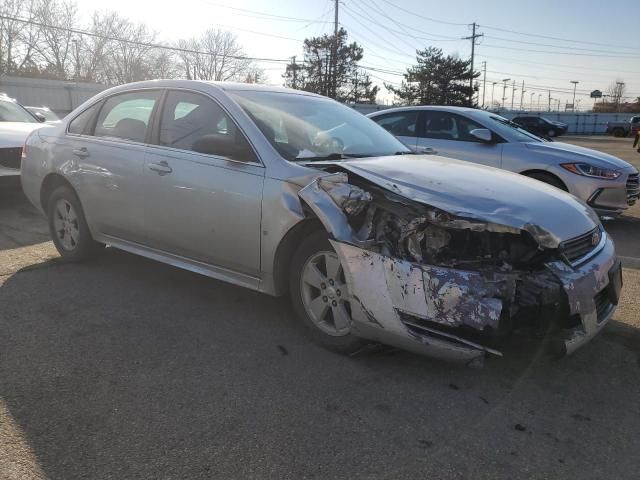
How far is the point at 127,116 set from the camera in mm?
4672

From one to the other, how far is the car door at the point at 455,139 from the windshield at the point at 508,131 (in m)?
0.22

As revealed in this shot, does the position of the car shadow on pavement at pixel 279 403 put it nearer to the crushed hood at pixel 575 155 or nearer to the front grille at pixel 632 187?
the crushed hood at pixel 575 155

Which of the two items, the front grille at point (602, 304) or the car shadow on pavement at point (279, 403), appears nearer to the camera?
the car shadow on pavement at point (279, 403)

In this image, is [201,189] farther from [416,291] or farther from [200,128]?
[416,291]

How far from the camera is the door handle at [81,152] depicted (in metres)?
4.79

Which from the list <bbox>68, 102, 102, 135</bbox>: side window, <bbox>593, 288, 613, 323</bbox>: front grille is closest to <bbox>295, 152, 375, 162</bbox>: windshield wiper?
<bbox>593, 288, 613, 323</bbox>: front grille

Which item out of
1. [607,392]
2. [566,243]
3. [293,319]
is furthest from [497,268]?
[293,319]

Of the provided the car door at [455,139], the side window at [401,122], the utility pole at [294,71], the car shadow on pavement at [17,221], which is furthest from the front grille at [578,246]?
the utility pole at [294,71]

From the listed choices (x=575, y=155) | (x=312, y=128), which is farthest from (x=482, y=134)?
(x=312, y=128)

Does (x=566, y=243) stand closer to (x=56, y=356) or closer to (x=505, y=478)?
(x=505, y=478)

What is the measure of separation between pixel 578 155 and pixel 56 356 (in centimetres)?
658

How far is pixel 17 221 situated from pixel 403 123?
5623mm

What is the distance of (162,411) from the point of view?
2.72 m

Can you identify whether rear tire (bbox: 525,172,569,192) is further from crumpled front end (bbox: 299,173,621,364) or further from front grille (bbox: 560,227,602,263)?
crumpled front end (bbox: 299,173,621,364)
